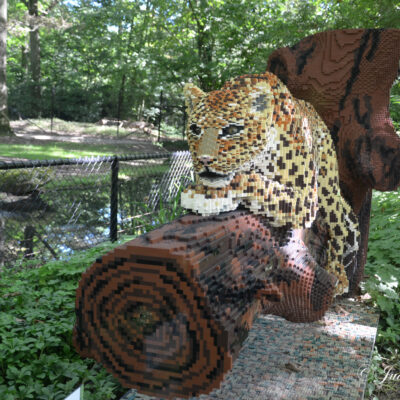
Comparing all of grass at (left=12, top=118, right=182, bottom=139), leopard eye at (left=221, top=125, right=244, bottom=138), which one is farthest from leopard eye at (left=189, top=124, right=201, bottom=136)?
grass at (left=12, top=118, right=182, bottom=139)

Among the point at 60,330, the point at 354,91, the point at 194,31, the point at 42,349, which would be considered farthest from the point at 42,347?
the point at 194,31

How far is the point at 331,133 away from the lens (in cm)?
264

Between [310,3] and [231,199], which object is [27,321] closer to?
[231,199]

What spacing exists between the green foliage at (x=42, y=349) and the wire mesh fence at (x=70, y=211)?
3.36ft

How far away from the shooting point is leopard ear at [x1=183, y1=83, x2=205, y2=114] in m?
2.19

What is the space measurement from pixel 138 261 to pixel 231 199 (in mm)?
603

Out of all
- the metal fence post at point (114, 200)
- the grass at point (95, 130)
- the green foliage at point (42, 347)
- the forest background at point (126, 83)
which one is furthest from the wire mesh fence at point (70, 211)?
the grass at point (95, 130)

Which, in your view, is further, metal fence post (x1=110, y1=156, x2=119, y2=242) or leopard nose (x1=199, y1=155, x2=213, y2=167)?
metal fence post (x1=110, y1=156, x2=119, y2=242)

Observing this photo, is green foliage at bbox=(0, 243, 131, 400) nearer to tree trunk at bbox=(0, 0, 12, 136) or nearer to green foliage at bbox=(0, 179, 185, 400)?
green foliage at bbox=(0, 179, 185, 400)

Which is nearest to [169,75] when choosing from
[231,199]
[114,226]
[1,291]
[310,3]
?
[310,3]

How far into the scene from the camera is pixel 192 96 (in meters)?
2.21

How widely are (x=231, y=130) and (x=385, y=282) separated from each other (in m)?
2.33

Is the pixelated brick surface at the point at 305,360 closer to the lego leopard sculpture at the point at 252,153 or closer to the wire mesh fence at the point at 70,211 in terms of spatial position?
the lego leopard sculpture at the point at 252,153

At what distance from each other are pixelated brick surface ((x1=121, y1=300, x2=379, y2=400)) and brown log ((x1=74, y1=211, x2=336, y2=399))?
2.82 ft
